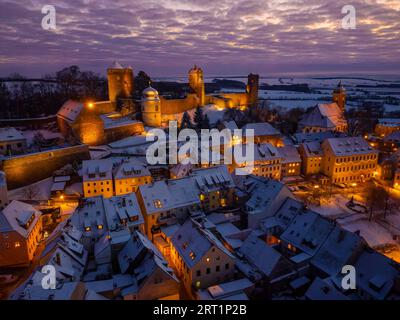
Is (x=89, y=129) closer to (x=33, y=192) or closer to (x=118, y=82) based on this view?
(x=33, y=192)

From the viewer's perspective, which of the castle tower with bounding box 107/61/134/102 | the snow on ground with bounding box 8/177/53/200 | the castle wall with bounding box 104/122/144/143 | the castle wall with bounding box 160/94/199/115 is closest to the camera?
the snow on ground with bounding box 8/177/53/200

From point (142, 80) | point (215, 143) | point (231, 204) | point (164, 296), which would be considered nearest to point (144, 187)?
point (231, 204)

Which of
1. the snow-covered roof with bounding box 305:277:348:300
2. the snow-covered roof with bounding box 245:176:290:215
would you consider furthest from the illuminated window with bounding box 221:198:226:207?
the snow-covered roof with bounding box 305:277:348:300

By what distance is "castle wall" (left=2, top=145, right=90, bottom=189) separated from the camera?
118 feet

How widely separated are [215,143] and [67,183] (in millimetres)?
22081

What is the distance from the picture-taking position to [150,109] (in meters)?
56.9

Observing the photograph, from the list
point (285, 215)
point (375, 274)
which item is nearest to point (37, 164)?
point (285, 215)

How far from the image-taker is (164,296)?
20484 millimetres

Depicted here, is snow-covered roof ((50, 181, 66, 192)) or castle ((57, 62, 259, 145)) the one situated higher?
castle ((57, 62, 259, 145))

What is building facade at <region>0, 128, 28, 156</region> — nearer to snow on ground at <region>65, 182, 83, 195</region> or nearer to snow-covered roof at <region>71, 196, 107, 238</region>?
snow on ground at <region>65, 182, 83, 195</region>

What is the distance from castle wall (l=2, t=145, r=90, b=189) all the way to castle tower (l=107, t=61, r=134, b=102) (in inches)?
980
